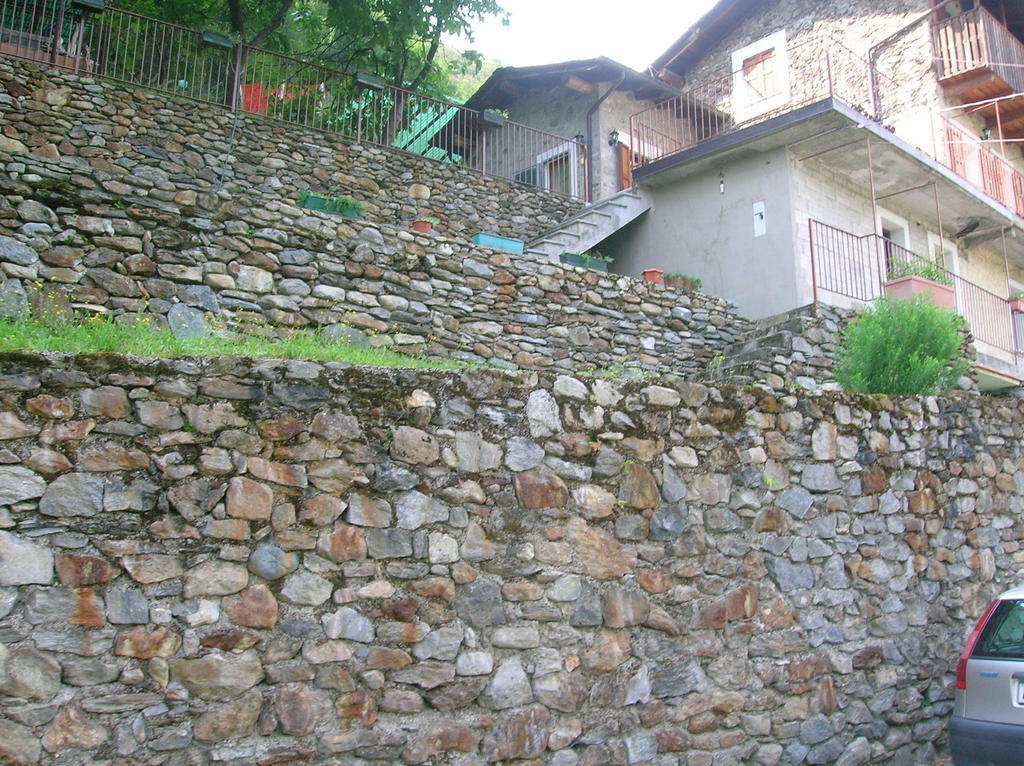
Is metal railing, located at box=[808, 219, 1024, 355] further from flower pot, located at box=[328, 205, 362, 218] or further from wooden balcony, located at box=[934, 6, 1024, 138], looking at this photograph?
flower pot, located at box=[328, 205, 362, 218]

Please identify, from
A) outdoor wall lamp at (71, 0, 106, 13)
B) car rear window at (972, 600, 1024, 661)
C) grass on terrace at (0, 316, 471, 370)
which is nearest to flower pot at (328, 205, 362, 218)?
grass on terrace at (0, 316, 471, 370)

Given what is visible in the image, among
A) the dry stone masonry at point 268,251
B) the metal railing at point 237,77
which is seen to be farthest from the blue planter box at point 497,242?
the metal railing at point 237,77

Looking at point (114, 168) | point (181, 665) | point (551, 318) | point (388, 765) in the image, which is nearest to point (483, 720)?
point (388, 765)

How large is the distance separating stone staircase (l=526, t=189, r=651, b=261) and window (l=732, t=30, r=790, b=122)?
3721mm

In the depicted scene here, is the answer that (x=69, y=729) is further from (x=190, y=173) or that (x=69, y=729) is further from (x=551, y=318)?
(x=190, y=173)

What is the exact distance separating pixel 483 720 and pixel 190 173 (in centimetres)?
789

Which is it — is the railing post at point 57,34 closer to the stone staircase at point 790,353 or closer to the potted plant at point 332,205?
the potted plant at point 332,205

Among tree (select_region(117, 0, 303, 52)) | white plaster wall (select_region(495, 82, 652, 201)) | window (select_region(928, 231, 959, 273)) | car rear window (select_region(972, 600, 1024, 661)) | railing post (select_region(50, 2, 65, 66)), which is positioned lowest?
car rear window (select_region(972, 600, 1024, 661))

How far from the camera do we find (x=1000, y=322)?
13.6m

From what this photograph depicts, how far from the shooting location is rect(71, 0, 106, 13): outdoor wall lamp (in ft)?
31.4

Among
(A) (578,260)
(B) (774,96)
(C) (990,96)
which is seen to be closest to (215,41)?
(A) (578,260)

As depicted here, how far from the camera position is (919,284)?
1051 cm

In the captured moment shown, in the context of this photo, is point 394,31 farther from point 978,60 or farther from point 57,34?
point 978,60

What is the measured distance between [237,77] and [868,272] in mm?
9342
